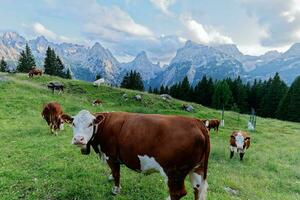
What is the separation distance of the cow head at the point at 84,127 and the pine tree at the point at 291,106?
263 ft

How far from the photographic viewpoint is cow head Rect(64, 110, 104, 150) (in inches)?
445

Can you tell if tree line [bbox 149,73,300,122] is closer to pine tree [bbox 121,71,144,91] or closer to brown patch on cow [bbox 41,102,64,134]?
pine tree [bbox 121,71,144,91]

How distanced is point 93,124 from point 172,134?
298cm

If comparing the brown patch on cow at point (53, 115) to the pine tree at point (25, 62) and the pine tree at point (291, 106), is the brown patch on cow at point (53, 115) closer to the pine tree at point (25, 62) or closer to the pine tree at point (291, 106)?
the pine tree at point (291, 106)

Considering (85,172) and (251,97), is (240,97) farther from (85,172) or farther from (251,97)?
(85,172)

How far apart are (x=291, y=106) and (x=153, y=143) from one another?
81.4 m

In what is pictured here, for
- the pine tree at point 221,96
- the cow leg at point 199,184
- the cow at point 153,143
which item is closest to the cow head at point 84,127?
the cow at point 153,143

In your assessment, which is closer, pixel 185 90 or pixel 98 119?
pixel 98 119

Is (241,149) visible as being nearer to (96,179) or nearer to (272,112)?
(96,179)

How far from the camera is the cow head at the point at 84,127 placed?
11306 millimetres

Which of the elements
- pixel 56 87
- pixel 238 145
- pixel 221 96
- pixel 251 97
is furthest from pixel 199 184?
pixel 251 97

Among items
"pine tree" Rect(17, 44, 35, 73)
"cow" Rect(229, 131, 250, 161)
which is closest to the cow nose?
"cow" Rect(229, 131, 250, 161)

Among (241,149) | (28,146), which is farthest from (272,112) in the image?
(28,146)

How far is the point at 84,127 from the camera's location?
1155cm
